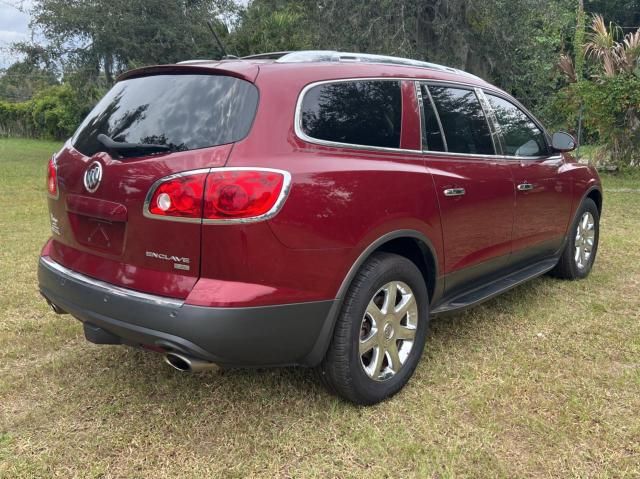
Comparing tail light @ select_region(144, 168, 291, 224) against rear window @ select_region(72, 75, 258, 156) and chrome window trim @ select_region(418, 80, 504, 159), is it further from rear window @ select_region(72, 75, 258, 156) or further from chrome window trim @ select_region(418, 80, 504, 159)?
chrome window trim @ select_region(418, 80, 504, 159)

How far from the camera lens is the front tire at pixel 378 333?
2.71 metres

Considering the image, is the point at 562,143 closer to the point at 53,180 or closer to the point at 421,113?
the point at 421,113

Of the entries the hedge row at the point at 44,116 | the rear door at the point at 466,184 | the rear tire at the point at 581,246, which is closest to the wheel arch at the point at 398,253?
the rear door at the point at 466,184

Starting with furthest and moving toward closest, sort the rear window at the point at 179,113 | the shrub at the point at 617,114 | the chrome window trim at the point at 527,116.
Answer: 1. the shrub at the point at 617,114
2. the chrome window trim at the point at 527,116
3. the rear window at the point at 179,113

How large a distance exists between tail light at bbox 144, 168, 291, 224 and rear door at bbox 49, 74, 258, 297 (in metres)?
0.03

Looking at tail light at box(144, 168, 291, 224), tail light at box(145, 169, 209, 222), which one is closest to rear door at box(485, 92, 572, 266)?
tail light at box(144, 168, 291, 224)

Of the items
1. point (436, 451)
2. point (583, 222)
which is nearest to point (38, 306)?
point (436, 451)

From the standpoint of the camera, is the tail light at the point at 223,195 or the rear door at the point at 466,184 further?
the rear door at the point at 466,184

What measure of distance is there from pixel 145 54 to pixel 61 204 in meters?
13.8

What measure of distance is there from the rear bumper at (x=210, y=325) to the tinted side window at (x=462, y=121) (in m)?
1.44

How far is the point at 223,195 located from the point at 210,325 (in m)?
0.53

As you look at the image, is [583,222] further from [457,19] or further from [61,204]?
[457,19]

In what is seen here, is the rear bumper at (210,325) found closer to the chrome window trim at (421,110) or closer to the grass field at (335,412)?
the grass field at (335,412)

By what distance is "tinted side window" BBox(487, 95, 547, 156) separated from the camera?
3957mm
